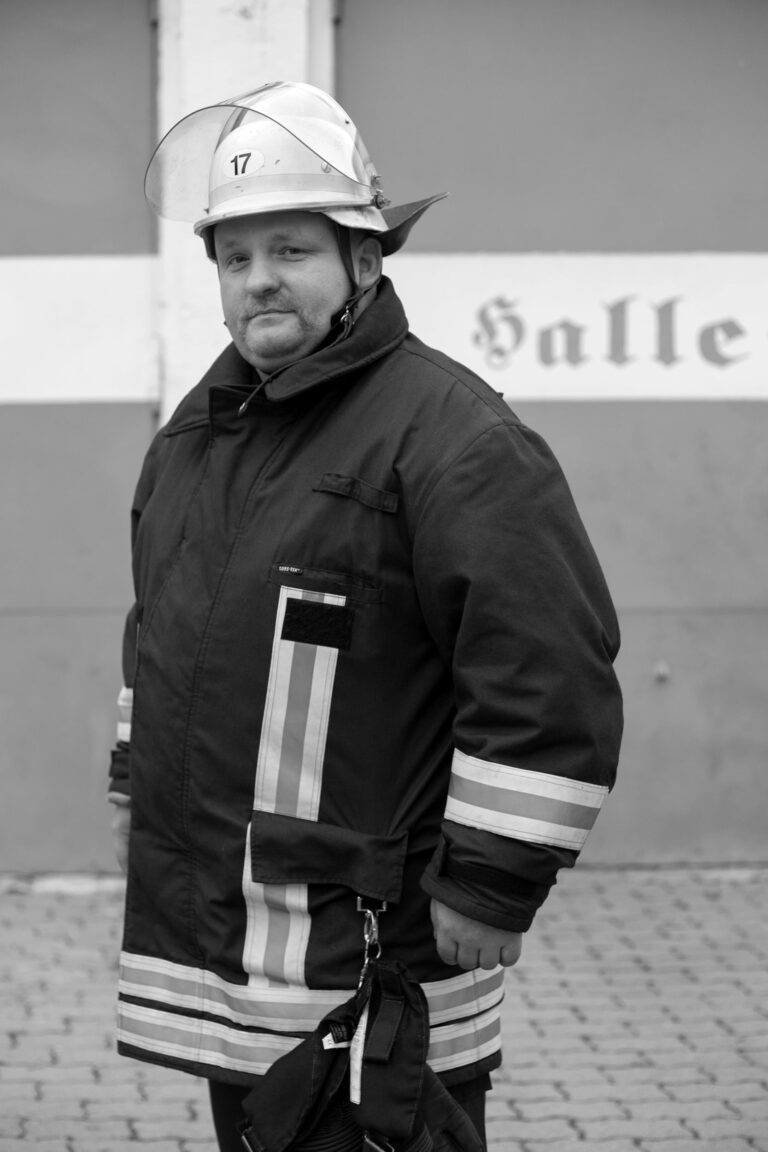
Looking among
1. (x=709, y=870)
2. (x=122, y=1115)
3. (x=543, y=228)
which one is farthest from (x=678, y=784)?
(x=122, y=1115)

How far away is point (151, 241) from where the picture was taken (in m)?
5.84

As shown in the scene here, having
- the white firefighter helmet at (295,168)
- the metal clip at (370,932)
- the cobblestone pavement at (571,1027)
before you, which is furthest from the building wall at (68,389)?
the metal clip at (370,932)

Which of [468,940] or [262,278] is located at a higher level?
[262,278]

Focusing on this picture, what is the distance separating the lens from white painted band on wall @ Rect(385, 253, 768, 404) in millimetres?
5891

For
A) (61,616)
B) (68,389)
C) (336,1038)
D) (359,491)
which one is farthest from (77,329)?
(336,1038)

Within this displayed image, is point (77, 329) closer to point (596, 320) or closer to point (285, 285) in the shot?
point (596, 320)

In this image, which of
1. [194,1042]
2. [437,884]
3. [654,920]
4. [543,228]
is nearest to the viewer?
[437,884]

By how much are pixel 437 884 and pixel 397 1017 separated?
8.3 inches

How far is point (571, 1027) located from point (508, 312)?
2585 mm

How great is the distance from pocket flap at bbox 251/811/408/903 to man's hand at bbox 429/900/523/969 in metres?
0.09

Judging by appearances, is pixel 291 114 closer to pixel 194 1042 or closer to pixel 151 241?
pixel 194 1042

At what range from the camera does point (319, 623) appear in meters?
2.50

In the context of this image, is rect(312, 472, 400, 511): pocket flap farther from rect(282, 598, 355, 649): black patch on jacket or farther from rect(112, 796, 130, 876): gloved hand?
rect(112, 796, 130, 876): gloved hand

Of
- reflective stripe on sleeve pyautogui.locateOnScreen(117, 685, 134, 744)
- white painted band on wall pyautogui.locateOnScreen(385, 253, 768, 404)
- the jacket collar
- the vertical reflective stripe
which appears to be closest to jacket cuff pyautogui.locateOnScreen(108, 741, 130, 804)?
reflective stripe on sleeve pyautogui.locateOnScreen(117, 685, 134, 744)
